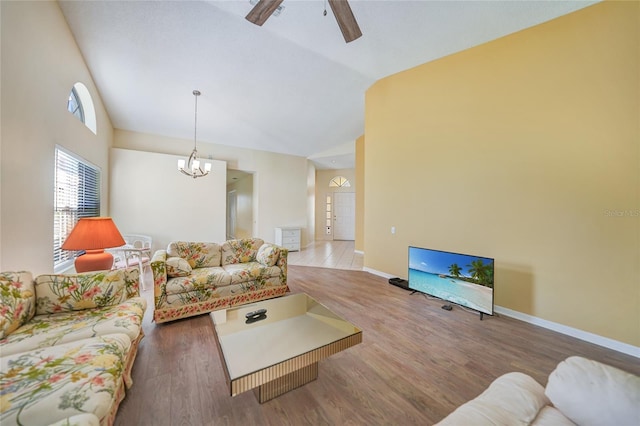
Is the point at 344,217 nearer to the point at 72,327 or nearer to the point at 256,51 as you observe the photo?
the point at 256,51

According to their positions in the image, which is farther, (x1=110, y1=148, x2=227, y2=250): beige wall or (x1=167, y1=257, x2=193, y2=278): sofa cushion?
(x1=110, y1=148, x2=227, y2=250): beige wall

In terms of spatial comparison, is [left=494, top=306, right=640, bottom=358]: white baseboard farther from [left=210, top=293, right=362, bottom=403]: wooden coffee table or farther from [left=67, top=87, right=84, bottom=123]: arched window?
[left=67, top=87, right=84, bottom=123]: arched window

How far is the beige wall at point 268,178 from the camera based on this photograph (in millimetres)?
5608

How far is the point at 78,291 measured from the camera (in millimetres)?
1777

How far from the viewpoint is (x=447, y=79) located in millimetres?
3221

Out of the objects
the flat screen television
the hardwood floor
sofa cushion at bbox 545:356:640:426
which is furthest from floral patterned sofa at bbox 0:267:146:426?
the flat screen television

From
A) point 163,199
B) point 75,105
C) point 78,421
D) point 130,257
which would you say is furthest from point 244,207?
point 78,421

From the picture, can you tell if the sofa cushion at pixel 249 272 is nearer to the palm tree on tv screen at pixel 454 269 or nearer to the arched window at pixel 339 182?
the palm tree on tv screen at pixel 454 269

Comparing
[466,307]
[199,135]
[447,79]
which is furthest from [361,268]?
[199,135]

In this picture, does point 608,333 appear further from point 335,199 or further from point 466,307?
point 335,199

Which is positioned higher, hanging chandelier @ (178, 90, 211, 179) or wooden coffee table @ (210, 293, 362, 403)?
hanging chandelier @ (178, 90, 211, 179)

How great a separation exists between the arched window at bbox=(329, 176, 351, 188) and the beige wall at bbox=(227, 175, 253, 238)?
3326 millimetres

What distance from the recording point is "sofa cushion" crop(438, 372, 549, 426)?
2.81 ft

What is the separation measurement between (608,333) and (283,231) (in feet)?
18.8
